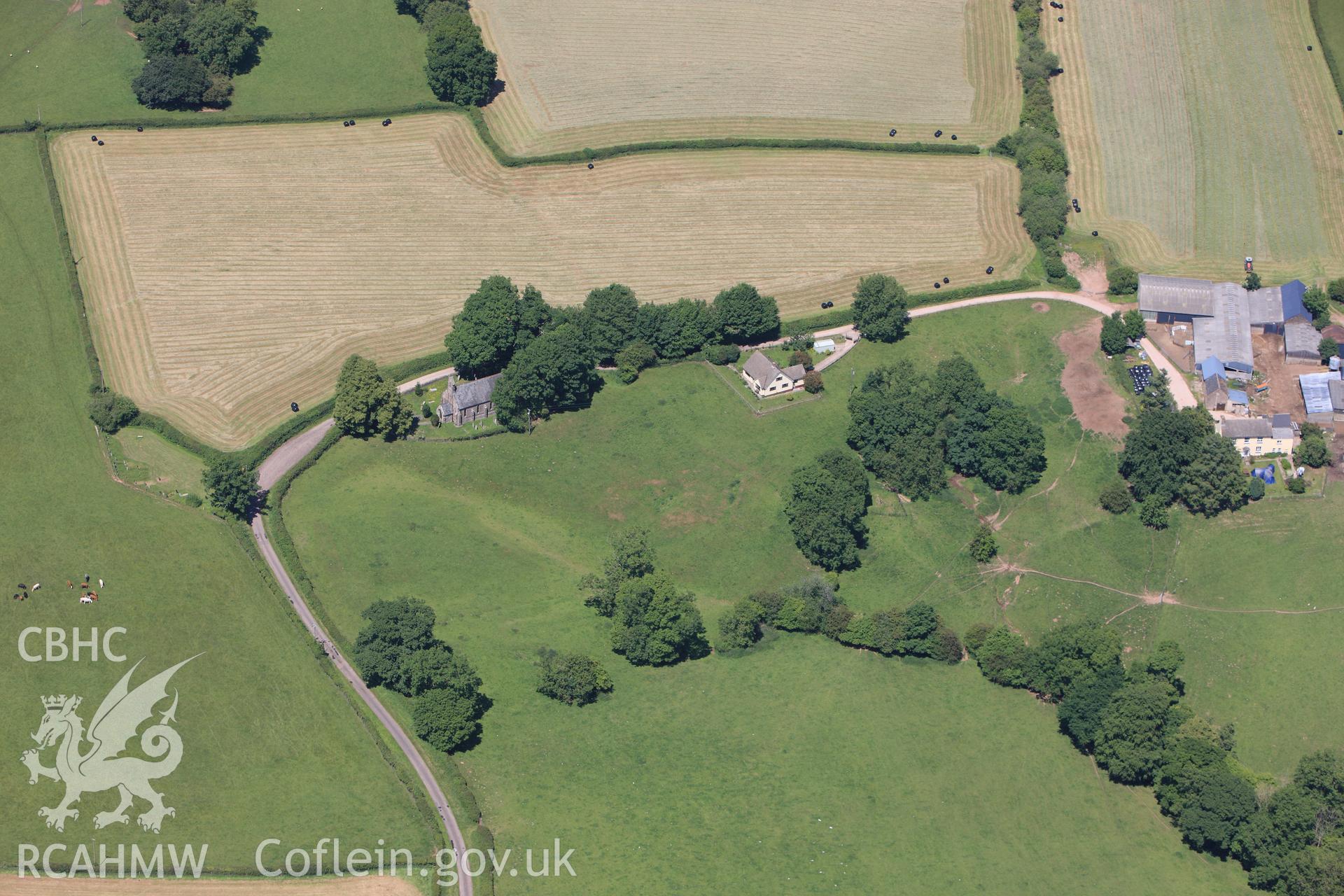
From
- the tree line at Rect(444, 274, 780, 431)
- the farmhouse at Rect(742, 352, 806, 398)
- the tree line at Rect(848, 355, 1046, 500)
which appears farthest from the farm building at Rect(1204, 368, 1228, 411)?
the tree line at Rect(444, 274, 780, 431)

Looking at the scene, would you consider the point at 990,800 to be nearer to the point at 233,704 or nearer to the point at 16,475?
the point at 233,704

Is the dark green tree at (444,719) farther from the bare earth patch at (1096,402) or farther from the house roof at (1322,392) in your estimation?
the house roof at (1322,392)

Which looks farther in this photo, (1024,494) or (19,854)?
(1024,494)

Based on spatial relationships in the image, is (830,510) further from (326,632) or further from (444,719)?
(326,632)

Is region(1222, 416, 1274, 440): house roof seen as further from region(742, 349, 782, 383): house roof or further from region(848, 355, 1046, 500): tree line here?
region(742, 349, 782, 383): house roof

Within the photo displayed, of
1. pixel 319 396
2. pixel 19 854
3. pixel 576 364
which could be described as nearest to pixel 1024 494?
pixel 576 364

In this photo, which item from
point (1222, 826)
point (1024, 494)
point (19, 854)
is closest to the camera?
point (19, 854)

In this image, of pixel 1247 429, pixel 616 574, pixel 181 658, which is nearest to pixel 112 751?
pixel 181 658
